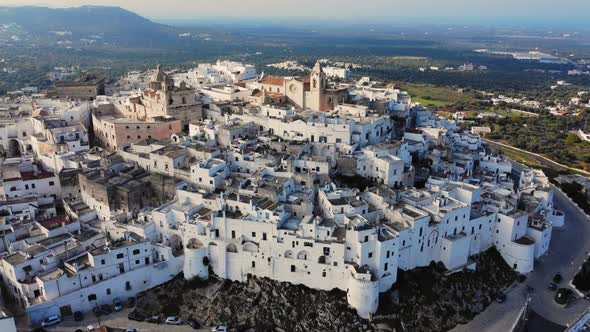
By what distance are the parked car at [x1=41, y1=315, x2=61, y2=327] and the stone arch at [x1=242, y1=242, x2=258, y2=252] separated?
14.4m

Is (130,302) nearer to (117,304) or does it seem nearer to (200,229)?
(117,304)

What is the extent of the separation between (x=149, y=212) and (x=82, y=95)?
40.9 m

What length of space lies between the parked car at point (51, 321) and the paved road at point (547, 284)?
2965 centimetres

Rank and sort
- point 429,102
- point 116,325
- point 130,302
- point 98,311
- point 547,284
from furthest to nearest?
point 429,102 < point 547,284 < point 130,302 < point 98,311 < point 116,325

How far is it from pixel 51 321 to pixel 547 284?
4030cm

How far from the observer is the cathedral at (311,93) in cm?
5984

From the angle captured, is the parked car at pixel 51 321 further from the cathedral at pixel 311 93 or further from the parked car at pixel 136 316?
the cathedral at pixel 311 93

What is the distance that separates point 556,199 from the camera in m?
57.9

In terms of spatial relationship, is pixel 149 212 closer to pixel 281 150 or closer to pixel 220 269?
pixel 220 269

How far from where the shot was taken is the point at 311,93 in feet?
200

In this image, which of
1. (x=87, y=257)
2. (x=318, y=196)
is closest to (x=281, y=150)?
(x=318, y=196)

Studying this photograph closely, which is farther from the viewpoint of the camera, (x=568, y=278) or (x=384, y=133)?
(x=384, y=133)

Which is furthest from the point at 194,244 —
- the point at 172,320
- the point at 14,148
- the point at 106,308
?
the point at 14,148

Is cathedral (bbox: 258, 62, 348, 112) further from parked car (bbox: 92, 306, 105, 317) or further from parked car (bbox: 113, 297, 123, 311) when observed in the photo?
parked car (bbox: 92, 306, 105, 317)
